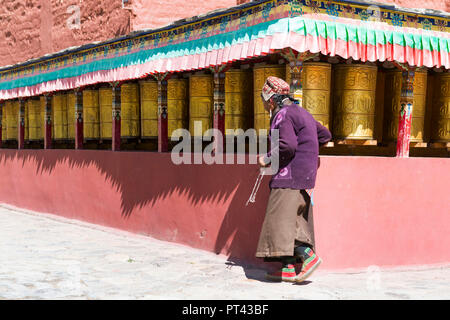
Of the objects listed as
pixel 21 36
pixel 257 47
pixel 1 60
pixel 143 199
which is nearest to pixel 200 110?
pixel 143 199

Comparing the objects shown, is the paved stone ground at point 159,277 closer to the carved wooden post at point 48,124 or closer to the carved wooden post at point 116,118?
the carved wooden post at point 116,118

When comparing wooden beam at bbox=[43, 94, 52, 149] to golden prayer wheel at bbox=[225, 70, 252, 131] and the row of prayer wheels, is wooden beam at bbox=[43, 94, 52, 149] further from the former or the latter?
golden prayer wheel at bbox=[225, 70, 252, 131]

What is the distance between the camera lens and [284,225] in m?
4.75

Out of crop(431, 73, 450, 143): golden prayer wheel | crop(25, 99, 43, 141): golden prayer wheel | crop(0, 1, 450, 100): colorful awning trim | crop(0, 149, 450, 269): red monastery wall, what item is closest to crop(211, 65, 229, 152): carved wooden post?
crop(0, 1, 450, 100): colorful awning trim

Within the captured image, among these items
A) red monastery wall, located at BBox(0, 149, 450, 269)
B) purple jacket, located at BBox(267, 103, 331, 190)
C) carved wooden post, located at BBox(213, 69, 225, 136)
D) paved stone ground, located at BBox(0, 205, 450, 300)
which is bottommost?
paved stone ground, located at BBox(0, 205, 450, 300)

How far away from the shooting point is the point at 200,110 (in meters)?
6.91

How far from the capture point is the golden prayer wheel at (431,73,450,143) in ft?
21.4

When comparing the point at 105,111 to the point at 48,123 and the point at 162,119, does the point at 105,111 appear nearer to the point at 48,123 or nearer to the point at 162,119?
the point at 162,119

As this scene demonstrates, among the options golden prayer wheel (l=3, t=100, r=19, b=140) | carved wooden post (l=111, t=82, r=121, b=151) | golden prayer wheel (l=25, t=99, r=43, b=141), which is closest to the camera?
carved wooden post (l=111, t=82, r=121, b=151)

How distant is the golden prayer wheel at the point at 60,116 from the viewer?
1003 centimetres

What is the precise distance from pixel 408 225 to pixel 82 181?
481 centimetres

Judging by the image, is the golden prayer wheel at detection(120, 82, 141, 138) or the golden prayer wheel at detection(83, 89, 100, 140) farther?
the golden prayer wheel at detection(83, 89, 100, 140)

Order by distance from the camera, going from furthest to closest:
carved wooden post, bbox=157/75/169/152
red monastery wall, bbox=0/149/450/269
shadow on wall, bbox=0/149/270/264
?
carved wooden post, bbox=157/75/169/152
shadow on wall, bbox=0/149/270/264
red monastery wall, bbox=0/149/450/269

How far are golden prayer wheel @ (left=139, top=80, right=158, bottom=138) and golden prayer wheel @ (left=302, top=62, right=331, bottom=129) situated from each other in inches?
112
